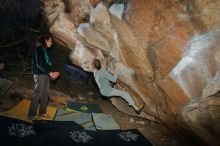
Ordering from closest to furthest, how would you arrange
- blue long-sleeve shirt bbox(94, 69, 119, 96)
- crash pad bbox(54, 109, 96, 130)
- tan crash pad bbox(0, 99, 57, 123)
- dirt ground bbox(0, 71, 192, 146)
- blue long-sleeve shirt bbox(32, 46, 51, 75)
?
1. blue long-sleeve shirt bbox(32, 46, 51, 75)
2. tan crash pad bbox(0, 99, 57, 123)
3. crash pad bbox(54, 109, 96, 130)
4. dirt ground bbox(0, 71, 192, 146)
5. blue long-sleeve shirt bbox(94, 69, 119, 96)

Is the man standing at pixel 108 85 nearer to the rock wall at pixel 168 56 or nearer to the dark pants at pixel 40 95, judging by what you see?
the rock wall at pixel 168 56

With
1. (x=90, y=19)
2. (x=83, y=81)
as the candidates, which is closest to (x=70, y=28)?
(x=90, y=19)

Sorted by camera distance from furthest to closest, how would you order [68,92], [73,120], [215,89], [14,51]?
[14,51], [68,92], [73,120], [215,89]

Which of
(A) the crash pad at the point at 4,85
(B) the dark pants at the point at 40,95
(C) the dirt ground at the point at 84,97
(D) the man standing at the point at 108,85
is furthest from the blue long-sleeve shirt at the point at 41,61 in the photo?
(A) the crash pad at the point at 4,85

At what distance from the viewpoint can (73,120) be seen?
7.59m

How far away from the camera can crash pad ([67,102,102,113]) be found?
325 inches

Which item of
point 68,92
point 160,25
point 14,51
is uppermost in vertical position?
point 160,25

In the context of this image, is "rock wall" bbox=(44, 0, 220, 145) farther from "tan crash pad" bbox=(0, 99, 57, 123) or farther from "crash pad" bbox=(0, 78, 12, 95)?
"crash pad" bbox=(0, 78, 12, 95)

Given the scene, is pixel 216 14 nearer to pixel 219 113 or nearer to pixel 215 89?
pixel 215 89

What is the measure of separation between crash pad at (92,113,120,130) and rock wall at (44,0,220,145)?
0.76 metres

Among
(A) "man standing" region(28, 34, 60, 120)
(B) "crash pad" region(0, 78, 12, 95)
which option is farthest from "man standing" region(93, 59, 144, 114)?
(B) "crash pad" region(0, 78, 12, 95)

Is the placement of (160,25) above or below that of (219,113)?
above

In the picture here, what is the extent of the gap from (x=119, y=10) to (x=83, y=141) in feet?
11.1

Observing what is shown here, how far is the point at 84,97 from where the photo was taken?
930 cm
